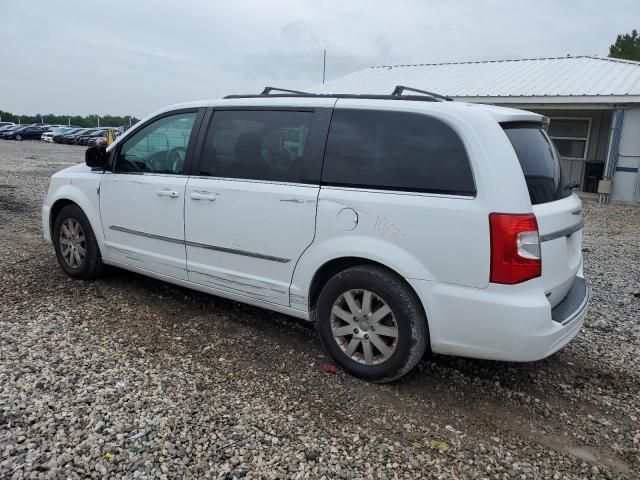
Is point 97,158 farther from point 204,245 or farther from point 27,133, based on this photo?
point 27,133

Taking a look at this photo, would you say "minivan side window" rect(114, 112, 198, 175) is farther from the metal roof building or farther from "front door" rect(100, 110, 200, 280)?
the metal roof building

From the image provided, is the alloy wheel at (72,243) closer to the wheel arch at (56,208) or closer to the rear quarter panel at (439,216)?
the wheel arch at (56,208)

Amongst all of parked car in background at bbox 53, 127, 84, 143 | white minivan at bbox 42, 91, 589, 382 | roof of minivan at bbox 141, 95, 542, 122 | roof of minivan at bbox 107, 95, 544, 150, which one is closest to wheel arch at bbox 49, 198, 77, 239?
white minivan at bbox 42, 91, 589, 382

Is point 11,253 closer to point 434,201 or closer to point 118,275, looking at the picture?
point 118,275

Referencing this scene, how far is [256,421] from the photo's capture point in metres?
3.03

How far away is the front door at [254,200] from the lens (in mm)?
3615

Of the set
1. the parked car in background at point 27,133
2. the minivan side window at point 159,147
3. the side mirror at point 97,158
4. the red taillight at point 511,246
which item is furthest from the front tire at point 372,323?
the parked car in background at point 27,133

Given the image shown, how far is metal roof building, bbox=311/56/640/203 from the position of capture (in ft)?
44.9

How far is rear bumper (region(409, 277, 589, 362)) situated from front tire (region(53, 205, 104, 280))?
3.29 metres

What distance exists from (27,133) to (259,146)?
47.7 m

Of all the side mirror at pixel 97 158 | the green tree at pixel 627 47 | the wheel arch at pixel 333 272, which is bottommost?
the wheel arch at pixel 333 272

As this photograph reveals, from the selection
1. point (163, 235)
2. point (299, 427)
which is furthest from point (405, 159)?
point (163, 235)

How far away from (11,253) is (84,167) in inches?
75.0

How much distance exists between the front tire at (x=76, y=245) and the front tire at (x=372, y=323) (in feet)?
8.52
